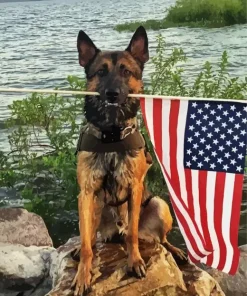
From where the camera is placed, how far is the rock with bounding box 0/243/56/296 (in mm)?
5496

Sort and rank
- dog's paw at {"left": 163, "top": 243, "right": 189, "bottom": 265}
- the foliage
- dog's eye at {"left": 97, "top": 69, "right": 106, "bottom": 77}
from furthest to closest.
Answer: the foliage < dog's paw at {"left": 163, "top": 243, "right": 189, "bottom": 265} < dog's eye at {"left": 97, "top": 69, "right": 106, "bottom": 77}

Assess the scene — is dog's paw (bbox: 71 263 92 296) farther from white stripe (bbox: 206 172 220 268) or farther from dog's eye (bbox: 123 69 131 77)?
dog's eye (bbox: 123 69 131 77)

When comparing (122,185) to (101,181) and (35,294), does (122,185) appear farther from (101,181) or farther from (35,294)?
(35,294)

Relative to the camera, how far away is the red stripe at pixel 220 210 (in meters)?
4.28

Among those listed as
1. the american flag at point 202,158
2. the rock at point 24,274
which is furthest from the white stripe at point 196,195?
the rock at point 24,274

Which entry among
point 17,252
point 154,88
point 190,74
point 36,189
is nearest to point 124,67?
point 17,252

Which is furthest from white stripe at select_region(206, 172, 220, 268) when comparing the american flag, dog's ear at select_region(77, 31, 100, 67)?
dog's ear at select_region(77, 31, 100, 67)

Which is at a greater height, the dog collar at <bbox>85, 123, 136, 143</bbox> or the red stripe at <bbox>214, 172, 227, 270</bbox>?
the dog collar at <bbox>85, 123, 136, 143</bbox>

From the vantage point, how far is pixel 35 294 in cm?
553

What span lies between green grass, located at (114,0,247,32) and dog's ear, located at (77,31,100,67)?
21.7 metres

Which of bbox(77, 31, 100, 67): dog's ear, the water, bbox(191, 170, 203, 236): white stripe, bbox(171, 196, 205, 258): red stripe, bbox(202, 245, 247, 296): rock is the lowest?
the water

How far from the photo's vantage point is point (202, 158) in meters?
4.28

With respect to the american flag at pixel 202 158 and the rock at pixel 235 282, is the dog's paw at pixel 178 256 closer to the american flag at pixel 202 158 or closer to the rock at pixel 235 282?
the american flag at pixel 202 158

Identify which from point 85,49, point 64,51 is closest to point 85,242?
point 85,49
